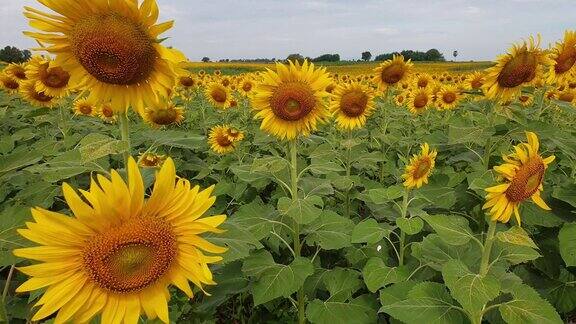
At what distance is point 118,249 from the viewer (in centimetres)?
146

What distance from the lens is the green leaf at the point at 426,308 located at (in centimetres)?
216

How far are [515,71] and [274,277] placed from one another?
92.4 inches

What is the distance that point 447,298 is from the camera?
228 cm

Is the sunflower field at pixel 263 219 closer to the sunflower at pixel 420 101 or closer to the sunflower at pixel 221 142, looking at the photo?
the sunflower at pixel 221 142

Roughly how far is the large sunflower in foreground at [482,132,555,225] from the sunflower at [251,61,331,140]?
5.15 ft

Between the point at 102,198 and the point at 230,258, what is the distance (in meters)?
0.63

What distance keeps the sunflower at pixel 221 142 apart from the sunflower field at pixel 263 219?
2.41 ft

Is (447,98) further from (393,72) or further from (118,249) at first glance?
(118,249)

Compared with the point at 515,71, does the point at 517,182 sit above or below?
below

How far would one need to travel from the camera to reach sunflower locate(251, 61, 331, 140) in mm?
3287

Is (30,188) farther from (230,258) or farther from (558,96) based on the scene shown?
(558,96)

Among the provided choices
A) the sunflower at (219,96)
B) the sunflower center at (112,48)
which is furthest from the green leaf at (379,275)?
the sunflower at (219,96)

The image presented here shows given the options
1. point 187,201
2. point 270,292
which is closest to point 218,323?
point 270,292

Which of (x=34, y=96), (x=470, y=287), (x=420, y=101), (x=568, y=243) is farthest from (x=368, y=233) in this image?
(x=420, y=101)
